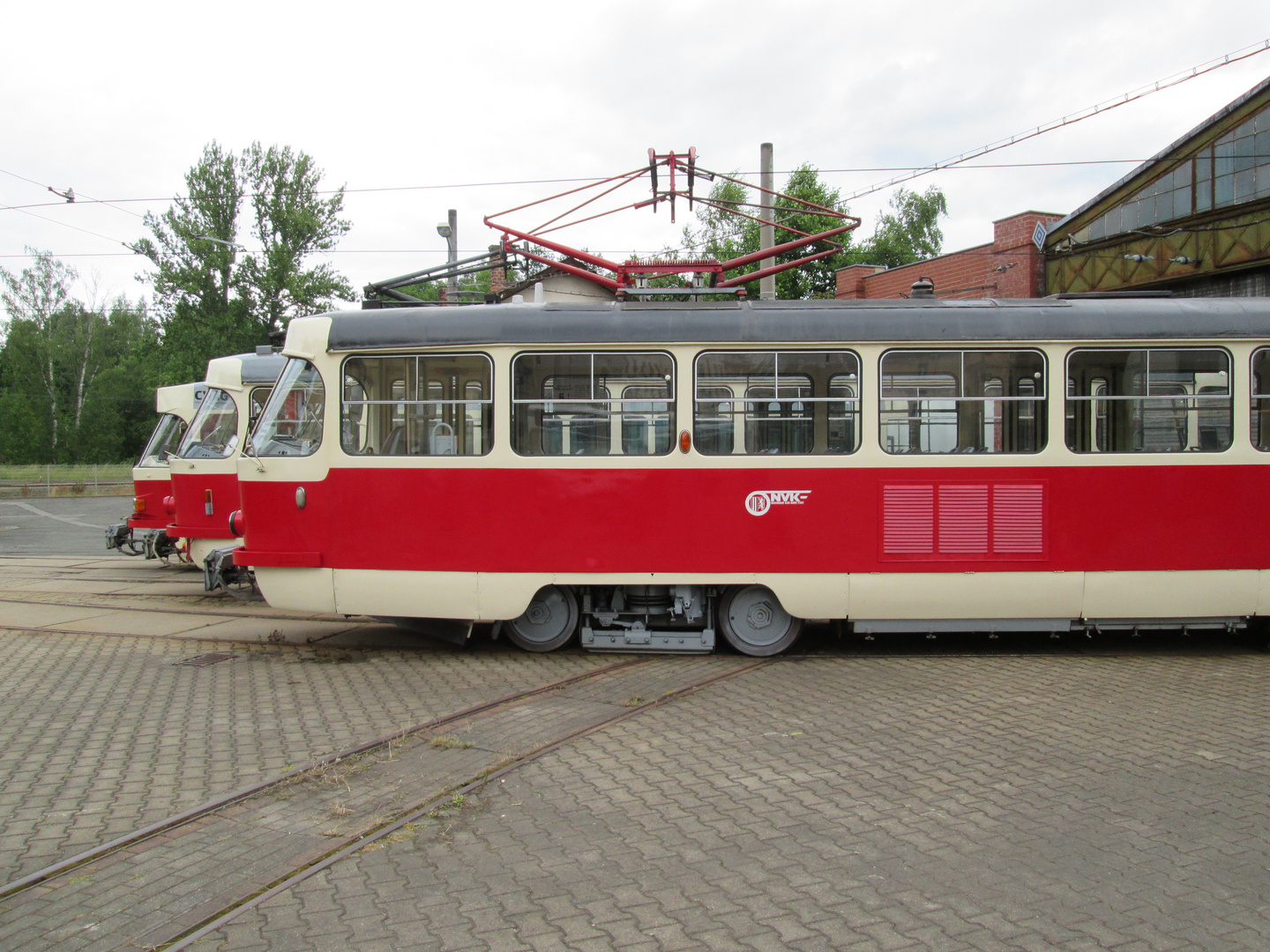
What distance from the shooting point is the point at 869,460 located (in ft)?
25.0

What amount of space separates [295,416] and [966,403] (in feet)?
18.9

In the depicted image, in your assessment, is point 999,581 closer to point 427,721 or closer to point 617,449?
point 617,449

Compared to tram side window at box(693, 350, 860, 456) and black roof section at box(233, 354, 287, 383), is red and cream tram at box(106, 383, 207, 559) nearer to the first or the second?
black roof section at box(233, 354, 287, 383)

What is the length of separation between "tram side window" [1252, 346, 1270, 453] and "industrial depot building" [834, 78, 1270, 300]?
31.1ft

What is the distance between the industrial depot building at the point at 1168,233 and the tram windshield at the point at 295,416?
13.9 m

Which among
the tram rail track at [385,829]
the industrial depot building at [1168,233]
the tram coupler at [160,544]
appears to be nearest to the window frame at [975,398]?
the tram rail track at [385,829]

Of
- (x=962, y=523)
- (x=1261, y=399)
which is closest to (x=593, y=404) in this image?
(x=962, y=523)

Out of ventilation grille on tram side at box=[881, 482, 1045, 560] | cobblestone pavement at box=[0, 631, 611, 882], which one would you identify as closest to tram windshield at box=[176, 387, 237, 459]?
cobblestone pavement at box=[0, 631, 611, 882]

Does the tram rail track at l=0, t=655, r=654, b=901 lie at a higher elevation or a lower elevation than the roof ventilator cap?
lower

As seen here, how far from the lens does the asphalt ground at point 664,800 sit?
11.7 ft

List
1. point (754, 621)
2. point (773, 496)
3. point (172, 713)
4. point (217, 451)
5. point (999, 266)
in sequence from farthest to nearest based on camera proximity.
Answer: point (999, 266) → point (217, 451) → point (754, 621) → point (773, 496) → point (172, 713)

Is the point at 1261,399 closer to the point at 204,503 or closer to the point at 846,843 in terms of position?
the point at 846,843

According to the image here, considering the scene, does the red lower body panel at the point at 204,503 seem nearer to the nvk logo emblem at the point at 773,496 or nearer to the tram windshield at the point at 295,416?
the tram windshield at the point at 295,416

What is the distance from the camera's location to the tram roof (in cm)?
759
